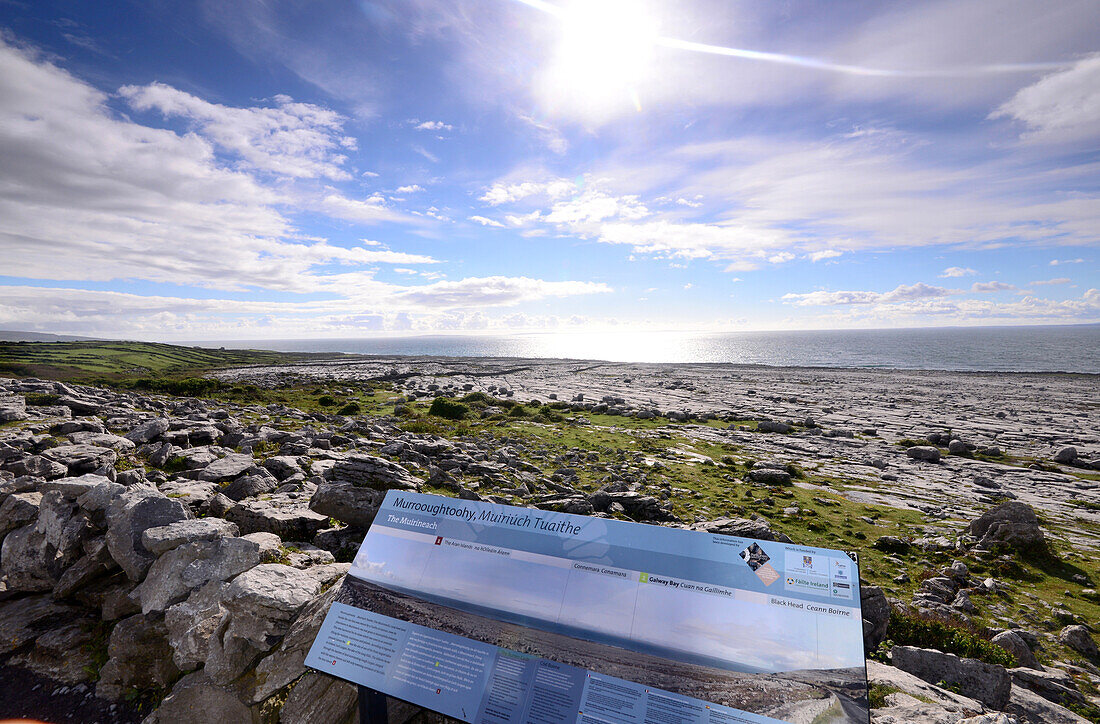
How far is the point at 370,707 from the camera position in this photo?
13.6ft

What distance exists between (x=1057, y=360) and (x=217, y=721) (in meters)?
139

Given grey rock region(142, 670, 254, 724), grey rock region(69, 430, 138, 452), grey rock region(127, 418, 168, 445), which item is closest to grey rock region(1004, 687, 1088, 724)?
grey rock region(142, 670, 254, 724)

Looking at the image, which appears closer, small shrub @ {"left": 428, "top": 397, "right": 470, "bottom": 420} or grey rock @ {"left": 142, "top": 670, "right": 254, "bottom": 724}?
grey rock @ {"left": 142, "top": 670, "right": 254, "bottom": 724}

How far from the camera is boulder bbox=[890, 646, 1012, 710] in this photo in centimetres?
511

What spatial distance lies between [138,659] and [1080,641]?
13.3 meters

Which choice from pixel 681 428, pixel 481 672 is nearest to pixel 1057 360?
pixel 681 428

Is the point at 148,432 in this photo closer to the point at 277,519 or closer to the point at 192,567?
the point at 277,519

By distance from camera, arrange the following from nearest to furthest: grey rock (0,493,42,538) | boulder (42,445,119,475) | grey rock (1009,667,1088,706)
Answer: grey rock (1009,667,1088,706), grey rock (0,493,42,538), boulder (42,445,119,475)

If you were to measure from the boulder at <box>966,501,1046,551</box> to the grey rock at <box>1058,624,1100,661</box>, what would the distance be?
3511mm

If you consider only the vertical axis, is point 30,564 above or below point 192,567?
below

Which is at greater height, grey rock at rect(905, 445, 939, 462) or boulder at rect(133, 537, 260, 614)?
boulder at rect(133, 537, 260, 614)

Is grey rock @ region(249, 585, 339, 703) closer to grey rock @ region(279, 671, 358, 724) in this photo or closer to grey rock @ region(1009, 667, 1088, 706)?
grey rock @ region(279, 671, 358, 724)

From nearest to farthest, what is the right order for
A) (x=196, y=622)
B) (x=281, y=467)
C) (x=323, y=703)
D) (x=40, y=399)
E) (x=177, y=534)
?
(x=323, y=703), (x=196, y=622), (x=177, y=534), (x=281, y=467), (x=40, y=399)

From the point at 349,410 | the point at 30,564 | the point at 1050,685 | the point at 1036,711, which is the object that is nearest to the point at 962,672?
the point at 1036,711
